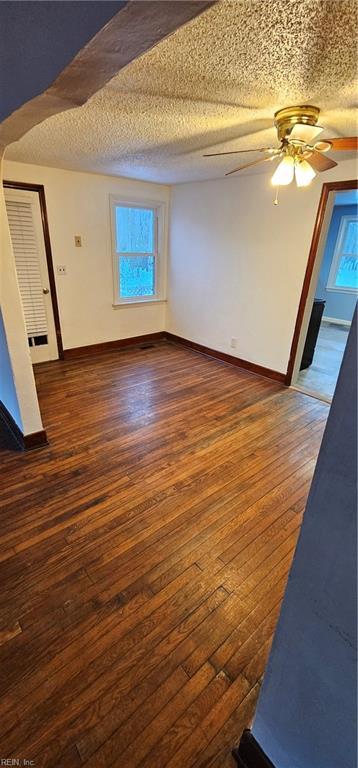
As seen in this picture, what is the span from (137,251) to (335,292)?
4.44m

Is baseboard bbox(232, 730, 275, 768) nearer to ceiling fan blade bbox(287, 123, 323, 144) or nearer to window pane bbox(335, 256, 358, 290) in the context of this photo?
ceiling fan blade bbox(287, 123, 323, 144)

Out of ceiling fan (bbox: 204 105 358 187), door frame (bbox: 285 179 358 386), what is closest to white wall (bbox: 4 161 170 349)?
door frame (bbox: 285 179 358 386)

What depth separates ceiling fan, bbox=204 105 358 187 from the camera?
181 centimetres

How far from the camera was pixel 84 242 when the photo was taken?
4.12 m

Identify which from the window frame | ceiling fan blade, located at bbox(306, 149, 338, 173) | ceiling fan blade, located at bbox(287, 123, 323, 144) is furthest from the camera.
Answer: the window frame

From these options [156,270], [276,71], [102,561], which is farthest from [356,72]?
[156,270]

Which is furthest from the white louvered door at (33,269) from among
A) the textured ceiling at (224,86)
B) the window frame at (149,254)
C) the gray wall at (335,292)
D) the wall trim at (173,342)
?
the gray wall at (335,292)

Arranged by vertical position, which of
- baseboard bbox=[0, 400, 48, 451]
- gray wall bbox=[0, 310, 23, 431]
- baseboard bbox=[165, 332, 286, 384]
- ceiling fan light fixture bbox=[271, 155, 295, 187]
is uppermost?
ceiling fan light fixture bbox=[271, 155, 295, 187]

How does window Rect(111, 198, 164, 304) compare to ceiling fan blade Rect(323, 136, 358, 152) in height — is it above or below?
below

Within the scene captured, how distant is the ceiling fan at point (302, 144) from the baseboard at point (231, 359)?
214cm

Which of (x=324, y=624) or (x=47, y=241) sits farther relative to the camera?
(x=47, y=241)

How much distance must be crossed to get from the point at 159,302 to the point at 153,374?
1.68 metres

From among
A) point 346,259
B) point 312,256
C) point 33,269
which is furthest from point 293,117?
point 346,259

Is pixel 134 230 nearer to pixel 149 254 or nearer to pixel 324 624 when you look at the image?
pixel 149 254
